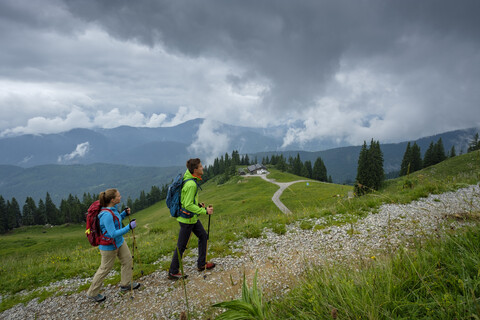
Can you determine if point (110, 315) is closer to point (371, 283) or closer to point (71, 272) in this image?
point (71, 272)

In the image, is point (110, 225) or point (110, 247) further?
point (110, 247)

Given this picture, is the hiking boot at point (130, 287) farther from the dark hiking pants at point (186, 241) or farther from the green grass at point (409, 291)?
the green grass at point (409, 291)

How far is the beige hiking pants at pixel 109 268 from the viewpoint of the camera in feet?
20.8

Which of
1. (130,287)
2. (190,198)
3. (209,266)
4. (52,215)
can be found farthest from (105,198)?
(52,215)

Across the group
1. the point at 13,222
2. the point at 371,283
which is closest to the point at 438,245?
the point at 371,283

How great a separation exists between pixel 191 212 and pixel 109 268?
296 centimetres

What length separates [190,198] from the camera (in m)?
6.48

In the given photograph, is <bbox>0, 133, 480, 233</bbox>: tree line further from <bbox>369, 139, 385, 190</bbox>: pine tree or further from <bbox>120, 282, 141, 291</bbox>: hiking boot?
<bbox>120, 282, 141, 291</bbox>: hiking boot

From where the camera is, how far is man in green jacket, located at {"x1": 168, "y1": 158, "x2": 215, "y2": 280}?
648 centimetres

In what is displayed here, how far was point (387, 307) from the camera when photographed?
2666 mm

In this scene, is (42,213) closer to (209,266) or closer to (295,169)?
(295,169)

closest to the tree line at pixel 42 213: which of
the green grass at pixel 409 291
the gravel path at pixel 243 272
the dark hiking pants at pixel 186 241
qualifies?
the gravel path at pixel 243 272

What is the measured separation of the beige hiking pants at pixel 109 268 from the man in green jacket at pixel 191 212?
52.7 inches

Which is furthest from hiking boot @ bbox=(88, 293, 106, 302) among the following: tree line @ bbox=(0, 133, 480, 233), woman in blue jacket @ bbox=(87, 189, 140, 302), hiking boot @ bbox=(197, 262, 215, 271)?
tree line @ bbox=(0, 133, 480, 233)
